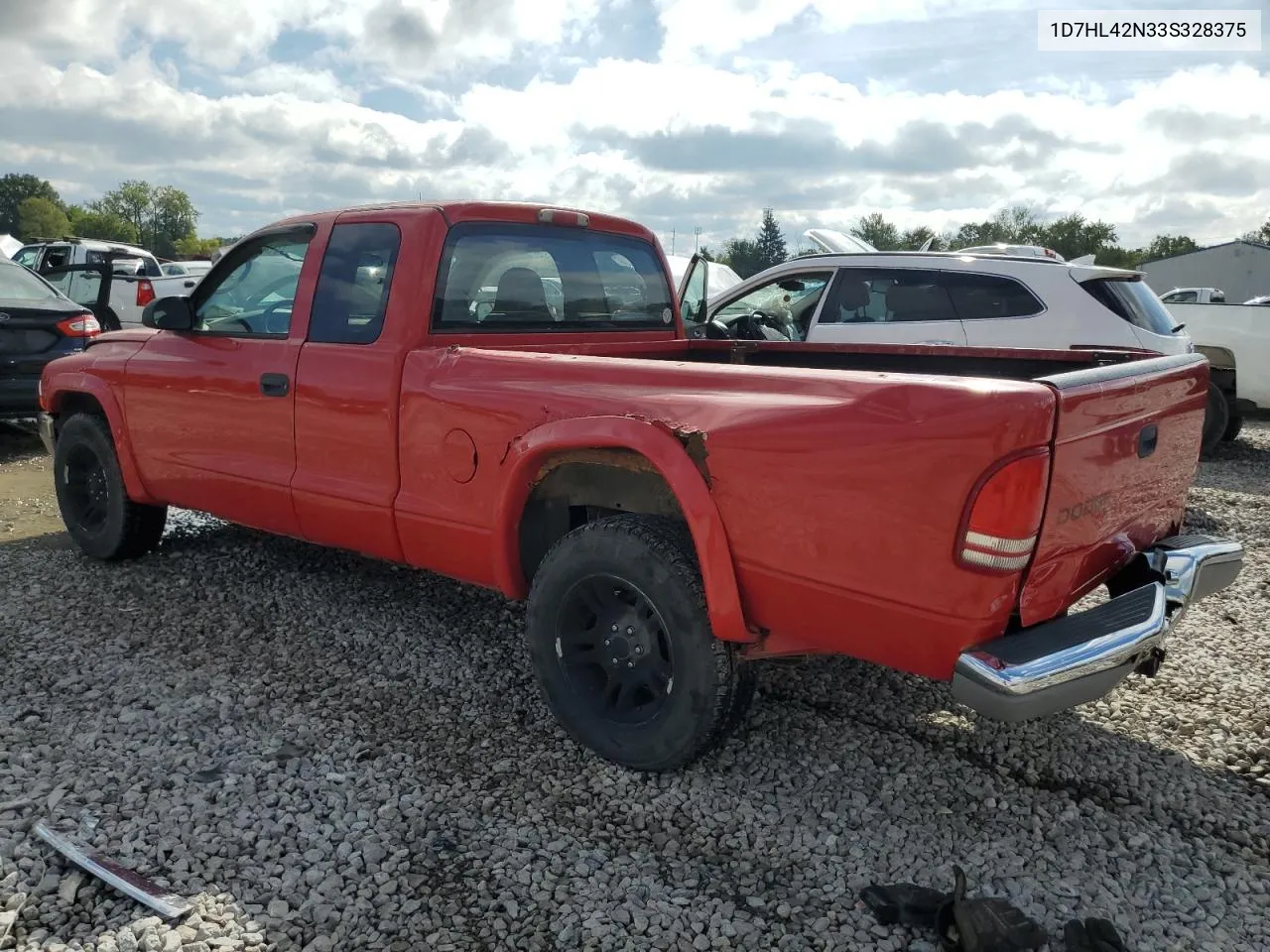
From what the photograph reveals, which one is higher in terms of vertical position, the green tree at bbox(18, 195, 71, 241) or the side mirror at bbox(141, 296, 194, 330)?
the green tree at bbox(18, 195, 71, 241)

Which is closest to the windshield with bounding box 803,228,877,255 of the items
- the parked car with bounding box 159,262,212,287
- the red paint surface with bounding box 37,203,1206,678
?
the red paint surface with bounding box 37,203,1206,678

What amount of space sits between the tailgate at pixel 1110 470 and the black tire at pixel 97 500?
14.9ft

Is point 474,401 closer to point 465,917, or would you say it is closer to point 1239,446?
point 465,917

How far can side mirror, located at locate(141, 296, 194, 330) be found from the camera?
451 cm

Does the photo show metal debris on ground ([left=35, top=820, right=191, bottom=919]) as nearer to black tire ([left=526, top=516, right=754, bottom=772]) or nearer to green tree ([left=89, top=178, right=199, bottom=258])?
black tire ([left=526, top=516, right=754, bottom=772])

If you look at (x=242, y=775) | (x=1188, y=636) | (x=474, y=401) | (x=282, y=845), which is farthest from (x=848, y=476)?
(x=1188, y=636)

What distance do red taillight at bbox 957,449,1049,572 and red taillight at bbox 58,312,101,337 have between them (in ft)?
27.4

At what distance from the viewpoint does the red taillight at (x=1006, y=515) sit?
2328 mm

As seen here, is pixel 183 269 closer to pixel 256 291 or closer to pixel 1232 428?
pixel 256 291

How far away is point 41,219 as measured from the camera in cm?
10119

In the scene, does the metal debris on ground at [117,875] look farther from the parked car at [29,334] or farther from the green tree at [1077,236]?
the green tree at [1077,236]

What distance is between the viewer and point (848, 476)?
2521mm

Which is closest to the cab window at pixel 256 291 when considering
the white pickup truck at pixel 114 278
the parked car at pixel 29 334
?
the parked car at pixel 29 334

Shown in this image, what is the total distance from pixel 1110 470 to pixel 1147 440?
273 millimetres
